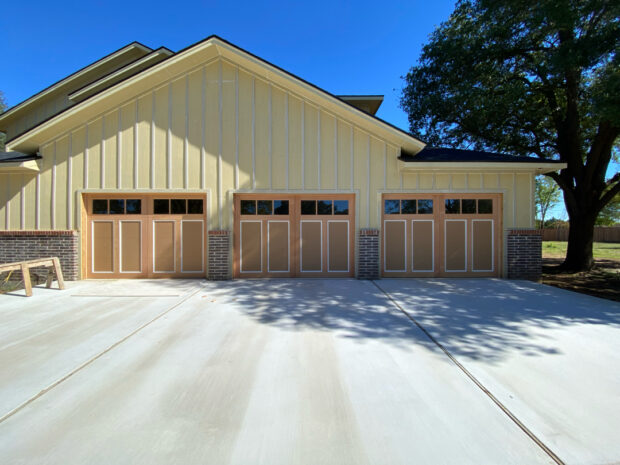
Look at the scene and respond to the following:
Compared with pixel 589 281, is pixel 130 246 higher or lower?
higher

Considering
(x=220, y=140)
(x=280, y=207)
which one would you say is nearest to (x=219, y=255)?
(x=280, y=207)

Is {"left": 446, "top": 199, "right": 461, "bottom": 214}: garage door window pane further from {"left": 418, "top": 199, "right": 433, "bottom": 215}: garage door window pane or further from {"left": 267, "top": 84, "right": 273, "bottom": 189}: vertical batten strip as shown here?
{"left": 267, "top": 84, "right": 273, "bottom": 189}: vertical batten strip

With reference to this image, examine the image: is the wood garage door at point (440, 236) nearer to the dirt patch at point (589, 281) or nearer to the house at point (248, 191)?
the house at point (248, 191)


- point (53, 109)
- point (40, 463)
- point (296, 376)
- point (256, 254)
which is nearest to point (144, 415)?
point (40, 463)

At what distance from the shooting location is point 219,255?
7.85 meters

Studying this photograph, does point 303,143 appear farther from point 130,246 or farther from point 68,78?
point 68,78

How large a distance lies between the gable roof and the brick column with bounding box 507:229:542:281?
370 centimetres

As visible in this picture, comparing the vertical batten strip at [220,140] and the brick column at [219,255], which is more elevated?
the vertical batten strip at [220,140]

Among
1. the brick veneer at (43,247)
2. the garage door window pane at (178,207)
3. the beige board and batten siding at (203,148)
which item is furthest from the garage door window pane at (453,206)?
the brick veneer at (43,247)

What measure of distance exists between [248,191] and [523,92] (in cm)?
941

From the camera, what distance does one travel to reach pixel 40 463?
1806 mm

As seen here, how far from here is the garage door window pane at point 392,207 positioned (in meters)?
8.20

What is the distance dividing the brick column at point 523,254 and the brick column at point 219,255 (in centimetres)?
769

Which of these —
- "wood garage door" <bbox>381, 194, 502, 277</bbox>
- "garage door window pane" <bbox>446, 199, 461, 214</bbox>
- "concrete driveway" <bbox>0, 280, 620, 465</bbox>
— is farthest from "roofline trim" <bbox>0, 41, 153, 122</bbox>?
"garage door window pane" <bbox>446, 199, 461, 214</bbox>
